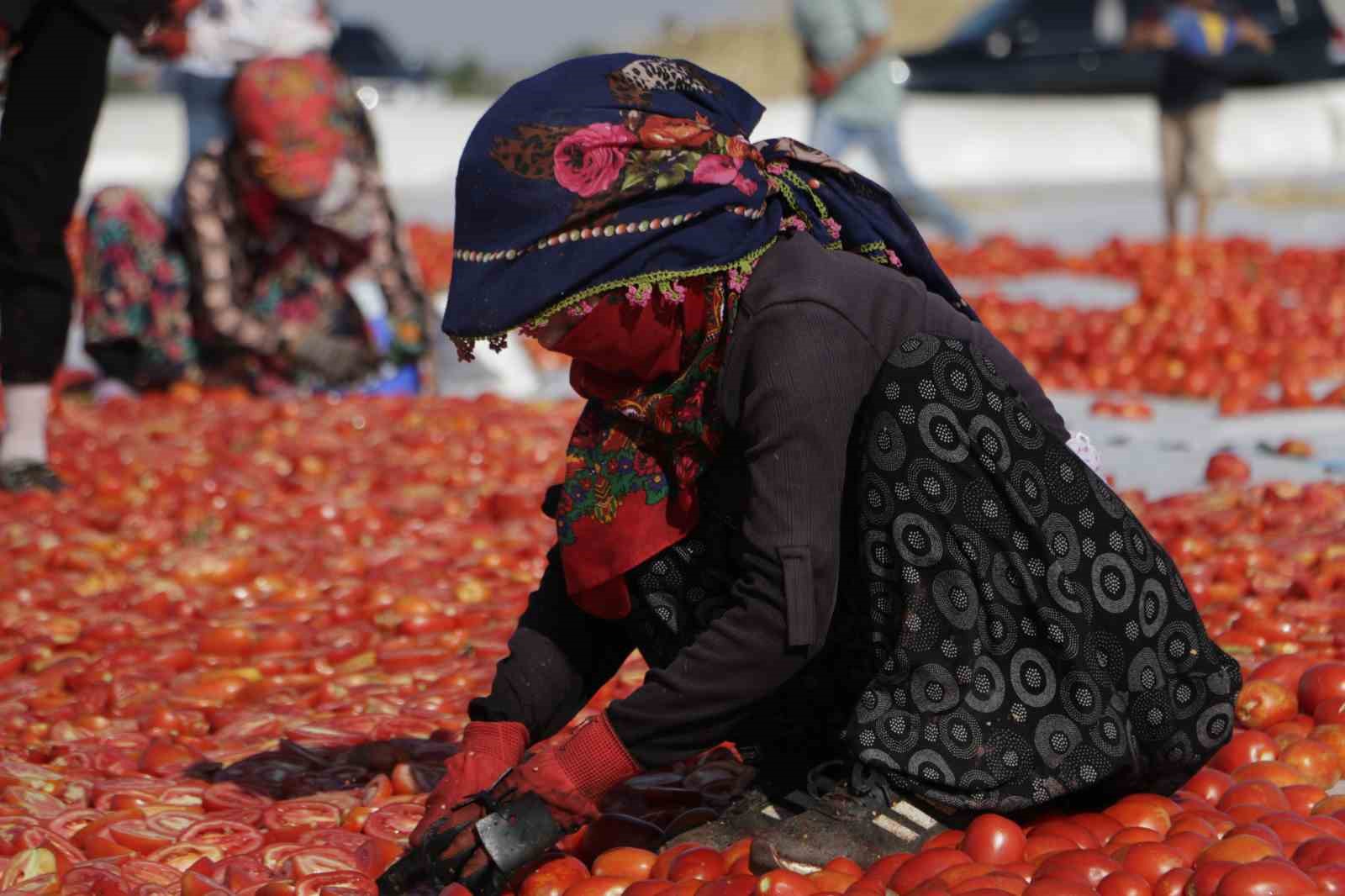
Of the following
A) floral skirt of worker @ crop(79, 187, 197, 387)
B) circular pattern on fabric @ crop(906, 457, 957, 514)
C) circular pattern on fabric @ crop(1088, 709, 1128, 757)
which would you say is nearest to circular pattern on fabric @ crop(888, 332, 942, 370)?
circular pattern on fabric @ crop(906, 457, 957, 514)

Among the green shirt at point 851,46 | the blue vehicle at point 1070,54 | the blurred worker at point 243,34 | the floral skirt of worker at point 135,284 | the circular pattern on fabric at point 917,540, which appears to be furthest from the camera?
the blue vehicle at point 1070,54

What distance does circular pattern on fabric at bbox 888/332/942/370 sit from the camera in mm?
2049

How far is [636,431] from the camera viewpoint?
2180 mm

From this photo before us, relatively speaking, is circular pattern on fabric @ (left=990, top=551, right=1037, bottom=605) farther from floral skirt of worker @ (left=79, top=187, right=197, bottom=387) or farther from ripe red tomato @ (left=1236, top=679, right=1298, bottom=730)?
floral skirt of worker @ (left=79, top=187, right=197, bottom=387)

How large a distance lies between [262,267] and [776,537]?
463cm

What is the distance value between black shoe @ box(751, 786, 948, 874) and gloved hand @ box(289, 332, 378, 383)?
4393mm

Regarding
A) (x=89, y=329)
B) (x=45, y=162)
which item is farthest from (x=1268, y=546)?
(x=89, y=329)

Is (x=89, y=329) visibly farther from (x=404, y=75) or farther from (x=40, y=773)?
(x=404, y=75)

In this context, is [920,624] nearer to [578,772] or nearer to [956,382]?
[956,382]

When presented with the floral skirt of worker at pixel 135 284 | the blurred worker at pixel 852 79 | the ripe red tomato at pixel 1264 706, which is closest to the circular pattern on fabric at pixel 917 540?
the ripe red tomato at pixel 1264 706

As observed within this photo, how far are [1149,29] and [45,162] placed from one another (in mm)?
6801

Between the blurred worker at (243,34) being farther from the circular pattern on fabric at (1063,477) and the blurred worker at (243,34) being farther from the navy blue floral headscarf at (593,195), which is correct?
the circular pattern on fabric at (1063,477)

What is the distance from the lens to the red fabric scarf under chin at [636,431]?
2043 millimetres

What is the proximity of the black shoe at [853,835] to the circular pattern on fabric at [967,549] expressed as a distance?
0.29 meters
